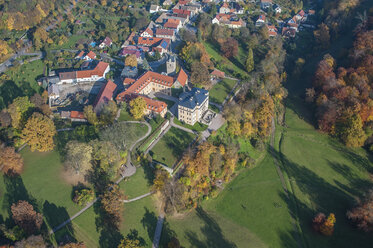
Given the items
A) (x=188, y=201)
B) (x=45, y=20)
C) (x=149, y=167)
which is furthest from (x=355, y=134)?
(x=45, y=20)

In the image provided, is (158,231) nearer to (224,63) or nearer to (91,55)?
(224,63)

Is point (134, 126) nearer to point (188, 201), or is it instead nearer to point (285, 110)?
point (188, 201)

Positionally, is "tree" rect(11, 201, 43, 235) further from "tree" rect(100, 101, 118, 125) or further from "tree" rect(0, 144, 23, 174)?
"tree" rect(100, 101, 118, 125)

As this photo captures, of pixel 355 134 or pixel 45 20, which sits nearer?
pixel 355 134

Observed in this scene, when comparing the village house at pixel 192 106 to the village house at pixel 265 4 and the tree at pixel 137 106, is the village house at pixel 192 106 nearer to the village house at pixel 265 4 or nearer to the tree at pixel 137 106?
the tree at pixel 137 106

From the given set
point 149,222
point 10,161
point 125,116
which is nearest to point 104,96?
point 125,116
